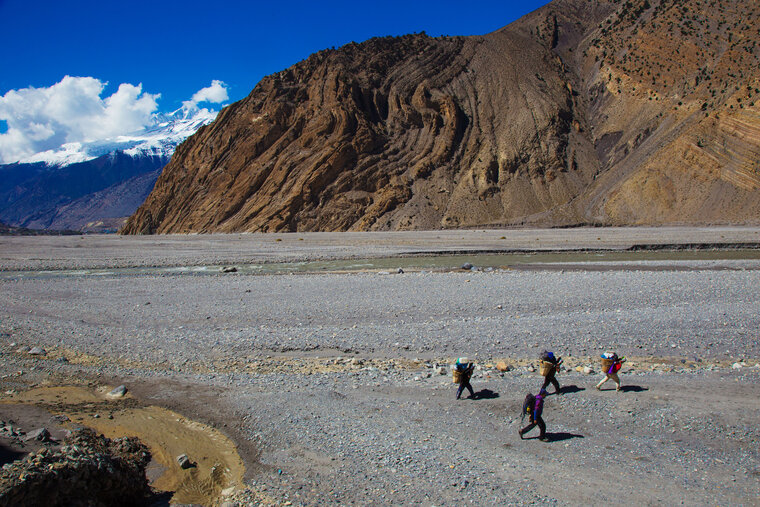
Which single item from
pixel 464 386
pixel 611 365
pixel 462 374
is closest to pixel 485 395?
pixel 464 386

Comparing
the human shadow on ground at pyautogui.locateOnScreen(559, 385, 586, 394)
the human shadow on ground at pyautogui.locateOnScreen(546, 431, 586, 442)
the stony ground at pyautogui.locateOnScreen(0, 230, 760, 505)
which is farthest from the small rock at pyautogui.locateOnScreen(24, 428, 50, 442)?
the human shadow on ground at pyautogui.locateOnScreen(559, 385, 586, 394)

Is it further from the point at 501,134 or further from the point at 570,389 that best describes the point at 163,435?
the point at 501,134

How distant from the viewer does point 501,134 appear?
215 feet

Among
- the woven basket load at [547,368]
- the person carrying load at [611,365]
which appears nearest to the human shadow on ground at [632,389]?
the person carrying load at [611,365]

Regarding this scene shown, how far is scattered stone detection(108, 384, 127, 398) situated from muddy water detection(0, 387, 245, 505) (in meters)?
0.12

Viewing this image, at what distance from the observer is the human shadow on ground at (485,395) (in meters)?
6.59

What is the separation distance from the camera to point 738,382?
693 centimetres

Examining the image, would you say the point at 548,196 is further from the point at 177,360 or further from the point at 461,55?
the point at 177,360

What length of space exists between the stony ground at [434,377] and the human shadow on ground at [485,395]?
32 millimetres

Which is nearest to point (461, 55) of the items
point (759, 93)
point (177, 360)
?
point (759, 93)

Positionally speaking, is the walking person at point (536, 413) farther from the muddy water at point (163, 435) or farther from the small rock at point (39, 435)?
the small rock at point (39, 435)

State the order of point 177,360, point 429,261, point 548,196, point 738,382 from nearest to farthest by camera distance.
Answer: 1. point 738,382
2. point 177,360
3. point 429,261
4. point 548,196

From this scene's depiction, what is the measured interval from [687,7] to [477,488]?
255 feet

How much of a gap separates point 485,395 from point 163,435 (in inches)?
172
